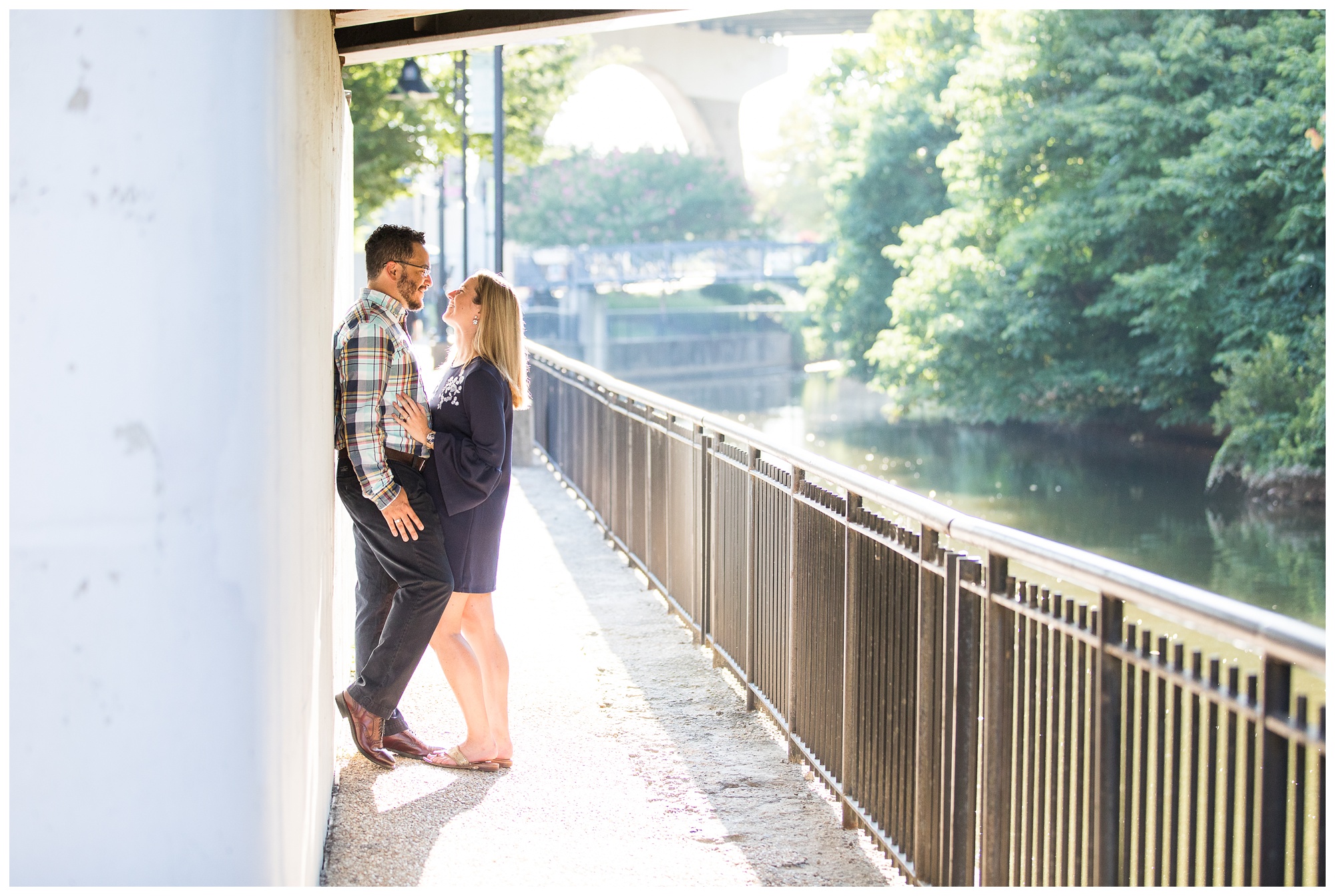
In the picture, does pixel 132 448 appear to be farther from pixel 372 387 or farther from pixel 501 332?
pixel 501 332

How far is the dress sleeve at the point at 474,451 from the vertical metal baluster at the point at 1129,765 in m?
2.46

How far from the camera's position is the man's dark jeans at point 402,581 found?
15.0ft

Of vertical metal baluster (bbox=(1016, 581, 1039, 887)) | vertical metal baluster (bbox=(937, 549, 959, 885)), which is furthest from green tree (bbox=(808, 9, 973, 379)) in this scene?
vertical metal baluster (bbox=(1016, 581, 1039, 887))

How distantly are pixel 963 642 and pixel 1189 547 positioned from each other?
15349 mm

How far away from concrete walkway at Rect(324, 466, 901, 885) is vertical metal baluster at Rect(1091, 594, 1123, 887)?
1.26 meters

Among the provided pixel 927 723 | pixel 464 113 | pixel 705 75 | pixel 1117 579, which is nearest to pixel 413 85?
pixel 464 113

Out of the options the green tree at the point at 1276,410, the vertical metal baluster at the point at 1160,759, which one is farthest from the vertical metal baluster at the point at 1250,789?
the green tree at the point at 1276,410

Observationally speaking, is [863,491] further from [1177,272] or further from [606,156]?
[606,156]

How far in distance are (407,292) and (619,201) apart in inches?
2577

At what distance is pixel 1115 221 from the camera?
82.0 feet

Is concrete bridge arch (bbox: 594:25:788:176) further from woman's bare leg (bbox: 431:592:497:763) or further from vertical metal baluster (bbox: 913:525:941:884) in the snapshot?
vertical metal baluster (bbox: 913:525:941:884)

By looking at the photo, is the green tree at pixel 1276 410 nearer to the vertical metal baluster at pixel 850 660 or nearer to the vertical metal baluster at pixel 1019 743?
the vertical metal baluster at pixel 850 660

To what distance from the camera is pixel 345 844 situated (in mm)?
4184

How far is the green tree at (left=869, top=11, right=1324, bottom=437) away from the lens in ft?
73.0
